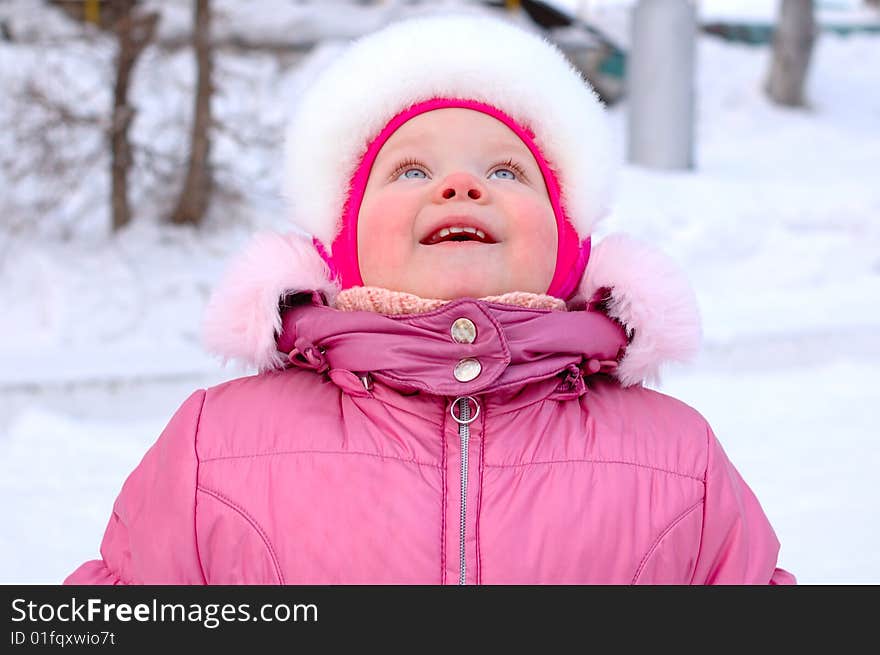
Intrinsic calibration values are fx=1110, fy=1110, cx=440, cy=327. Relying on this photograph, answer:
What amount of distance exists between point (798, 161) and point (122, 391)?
6.23 meters

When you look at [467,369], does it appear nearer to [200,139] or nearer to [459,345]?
[459,345]

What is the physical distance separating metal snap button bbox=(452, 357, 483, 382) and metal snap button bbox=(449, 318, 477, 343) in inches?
1.1

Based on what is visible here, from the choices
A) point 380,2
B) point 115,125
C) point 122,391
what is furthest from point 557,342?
point 380,2

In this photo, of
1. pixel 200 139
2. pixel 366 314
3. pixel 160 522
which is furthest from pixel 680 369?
pixel 160 522

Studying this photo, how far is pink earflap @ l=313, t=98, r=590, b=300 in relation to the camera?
5.76ft

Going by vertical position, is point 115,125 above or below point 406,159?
above

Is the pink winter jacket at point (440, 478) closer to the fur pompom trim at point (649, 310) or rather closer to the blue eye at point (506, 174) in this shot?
the fur pompom trim at point (649, 310)

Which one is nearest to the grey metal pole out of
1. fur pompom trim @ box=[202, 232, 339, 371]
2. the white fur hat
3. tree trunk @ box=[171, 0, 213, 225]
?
tree trunk @ box=[171, 0, 213, 225]

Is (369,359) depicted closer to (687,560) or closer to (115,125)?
(687,560)

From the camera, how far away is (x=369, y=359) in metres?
1.58

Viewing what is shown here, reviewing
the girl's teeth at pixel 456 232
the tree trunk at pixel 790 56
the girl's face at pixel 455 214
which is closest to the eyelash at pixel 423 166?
the girl's face at pixel 455 214

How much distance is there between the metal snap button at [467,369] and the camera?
1.52 metres

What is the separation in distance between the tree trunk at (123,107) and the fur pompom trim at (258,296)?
4147 mm
